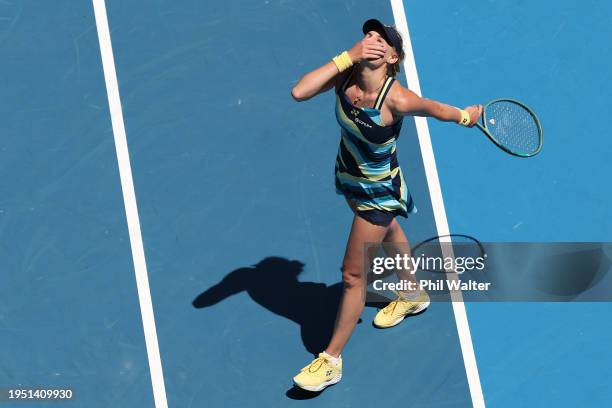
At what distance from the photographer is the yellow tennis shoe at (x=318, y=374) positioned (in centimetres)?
977

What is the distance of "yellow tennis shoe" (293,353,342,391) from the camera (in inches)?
385

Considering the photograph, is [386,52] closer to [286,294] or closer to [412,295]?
[412,295]

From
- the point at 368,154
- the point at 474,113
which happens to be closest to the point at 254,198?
Result: the point at 368,154

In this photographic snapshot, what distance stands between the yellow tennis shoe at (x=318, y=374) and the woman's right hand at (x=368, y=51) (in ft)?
9.42

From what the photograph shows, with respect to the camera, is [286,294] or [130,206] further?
[130,206]

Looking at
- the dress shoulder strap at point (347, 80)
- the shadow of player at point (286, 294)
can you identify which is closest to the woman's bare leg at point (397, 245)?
the shadow of player at point (286, 294)

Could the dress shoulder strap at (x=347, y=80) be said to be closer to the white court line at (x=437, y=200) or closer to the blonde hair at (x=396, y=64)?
the blonde hair at (x=396, y=64)

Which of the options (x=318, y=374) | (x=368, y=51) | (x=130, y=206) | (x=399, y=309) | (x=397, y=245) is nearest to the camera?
(x=368, y=51)

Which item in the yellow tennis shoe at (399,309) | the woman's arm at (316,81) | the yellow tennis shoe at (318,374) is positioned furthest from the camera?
the yellow tennis shoe at (399,309)

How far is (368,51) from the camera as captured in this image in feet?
27.7

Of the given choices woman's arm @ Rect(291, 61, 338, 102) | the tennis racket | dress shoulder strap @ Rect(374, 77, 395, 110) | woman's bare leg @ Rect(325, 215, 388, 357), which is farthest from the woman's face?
the tennis racket

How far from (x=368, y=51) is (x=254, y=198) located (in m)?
2.86

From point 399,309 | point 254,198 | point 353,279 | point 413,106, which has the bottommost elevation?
point 399,309

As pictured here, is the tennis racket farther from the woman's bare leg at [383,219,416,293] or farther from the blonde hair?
the blonde hair
